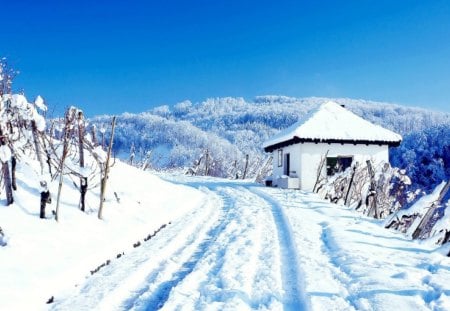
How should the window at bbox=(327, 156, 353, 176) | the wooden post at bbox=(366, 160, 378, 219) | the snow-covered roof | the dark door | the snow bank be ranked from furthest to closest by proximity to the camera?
the dark door < the window at bbox=(327, 156, 353, 176) < the snow-covered roof < the wooden post at bbox=(366, 160, 378, 219) < the snow bank

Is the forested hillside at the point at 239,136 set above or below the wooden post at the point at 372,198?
above

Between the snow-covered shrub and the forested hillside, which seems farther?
the forested hillside

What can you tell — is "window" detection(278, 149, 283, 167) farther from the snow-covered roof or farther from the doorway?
the snow-covered roof

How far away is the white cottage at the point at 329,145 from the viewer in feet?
68.6

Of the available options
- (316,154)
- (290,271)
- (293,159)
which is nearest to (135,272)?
(290,271)

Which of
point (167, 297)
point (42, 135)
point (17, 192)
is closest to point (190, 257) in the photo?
point (167, 297)

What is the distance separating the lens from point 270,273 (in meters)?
5.24

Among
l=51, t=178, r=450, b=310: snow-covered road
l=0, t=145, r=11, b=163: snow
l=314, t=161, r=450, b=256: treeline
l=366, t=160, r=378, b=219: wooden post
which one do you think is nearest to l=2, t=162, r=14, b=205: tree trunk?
l=0, t=145, r=11, b=163: snow

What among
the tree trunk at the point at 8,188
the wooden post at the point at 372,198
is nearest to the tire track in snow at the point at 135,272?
the tree trunk at the point at 8,188

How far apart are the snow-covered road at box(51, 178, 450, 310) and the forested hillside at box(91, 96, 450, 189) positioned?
5.20 meters

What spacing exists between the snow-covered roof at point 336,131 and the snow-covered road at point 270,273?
12274mm

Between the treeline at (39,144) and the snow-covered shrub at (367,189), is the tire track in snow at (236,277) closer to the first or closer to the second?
the treeline at (39,144)

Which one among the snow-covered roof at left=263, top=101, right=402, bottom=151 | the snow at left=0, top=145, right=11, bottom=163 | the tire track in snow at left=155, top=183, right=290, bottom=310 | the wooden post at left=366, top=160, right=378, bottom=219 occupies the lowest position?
the tire track in snow at left=155, top=183, right=290, bottom=310

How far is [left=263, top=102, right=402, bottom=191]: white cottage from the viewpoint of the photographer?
68.6ft
